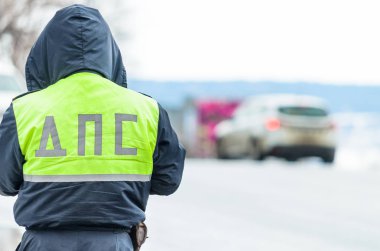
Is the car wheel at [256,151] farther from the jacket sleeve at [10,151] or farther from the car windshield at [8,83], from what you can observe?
the jacket sleeve at [10,151]

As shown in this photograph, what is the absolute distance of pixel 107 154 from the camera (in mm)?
3635

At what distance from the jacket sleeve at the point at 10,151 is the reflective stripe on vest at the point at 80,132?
23 mm

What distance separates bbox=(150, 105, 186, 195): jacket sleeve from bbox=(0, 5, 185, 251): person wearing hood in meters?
0.01

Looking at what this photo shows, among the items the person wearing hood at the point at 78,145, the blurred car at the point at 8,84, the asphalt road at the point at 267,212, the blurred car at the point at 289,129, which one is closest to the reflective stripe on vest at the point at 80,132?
the person wearing hood at the point at 78,145

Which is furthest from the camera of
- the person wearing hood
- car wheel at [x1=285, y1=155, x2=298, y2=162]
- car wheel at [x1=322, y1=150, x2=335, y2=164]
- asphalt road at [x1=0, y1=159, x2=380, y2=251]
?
car wheel at [x1=285, y1=155, x2=298, y2=162]

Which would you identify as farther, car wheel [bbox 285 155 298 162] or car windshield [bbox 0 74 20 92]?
car wheel [bbox 285 155 298 162]

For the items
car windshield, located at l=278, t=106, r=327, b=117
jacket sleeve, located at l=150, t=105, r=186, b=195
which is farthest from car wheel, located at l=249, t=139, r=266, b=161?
jacket sleeve, located at l=150, t=105, r=186, b=195

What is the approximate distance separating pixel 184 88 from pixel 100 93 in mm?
36043

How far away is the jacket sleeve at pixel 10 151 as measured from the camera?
3.66 m

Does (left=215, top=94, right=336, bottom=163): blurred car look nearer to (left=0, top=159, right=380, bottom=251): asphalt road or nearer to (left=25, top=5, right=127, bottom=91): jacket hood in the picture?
(left=0, top=159, right=380, bottom=251): asphalt road

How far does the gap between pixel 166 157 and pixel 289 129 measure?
66.8 feet

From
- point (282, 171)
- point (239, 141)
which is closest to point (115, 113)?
point (282, 171)

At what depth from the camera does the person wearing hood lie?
3564 millimetres

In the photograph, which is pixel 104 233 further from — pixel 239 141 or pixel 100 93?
pixel 239 141
